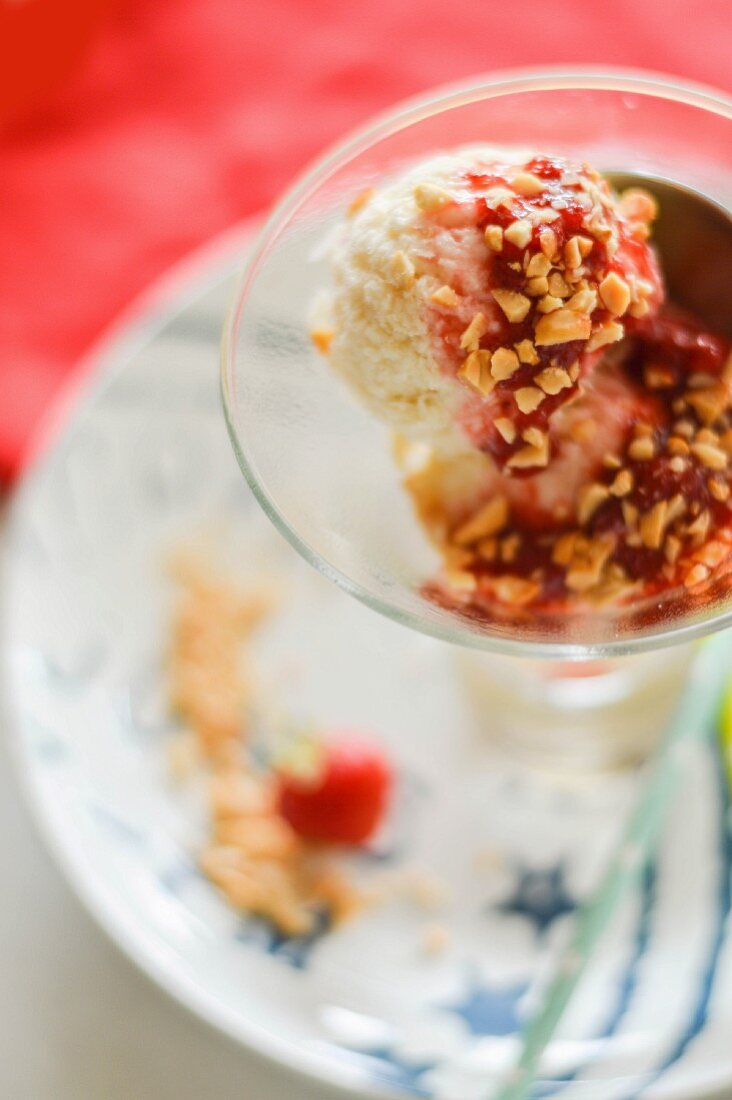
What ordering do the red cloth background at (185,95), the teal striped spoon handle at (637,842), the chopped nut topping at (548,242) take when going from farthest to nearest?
the red cloth background at (185,95), the teal striped spoon handle at (637,842), the chopped nut topping at (548,242)

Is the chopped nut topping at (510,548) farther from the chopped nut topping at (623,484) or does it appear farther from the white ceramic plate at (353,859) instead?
the white ceramic plate at (353,859)

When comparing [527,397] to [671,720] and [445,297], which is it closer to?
[445,297]

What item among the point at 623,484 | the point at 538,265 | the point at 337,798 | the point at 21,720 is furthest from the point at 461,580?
the point at 21,720

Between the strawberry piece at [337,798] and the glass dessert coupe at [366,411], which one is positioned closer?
the glass dessert coupe at [366,411]

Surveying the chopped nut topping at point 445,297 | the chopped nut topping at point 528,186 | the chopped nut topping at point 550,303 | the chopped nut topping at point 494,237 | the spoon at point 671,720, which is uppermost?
the chopped nut topping at point 528,186

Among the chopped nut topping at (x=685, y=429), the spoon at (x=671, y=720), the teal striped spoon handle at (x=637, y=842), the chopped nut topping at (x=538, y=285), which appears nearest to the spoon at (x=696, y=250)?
the spoon at (x=671, y=720)

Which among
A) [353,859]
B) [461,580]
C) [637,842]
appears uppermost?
[461,580]

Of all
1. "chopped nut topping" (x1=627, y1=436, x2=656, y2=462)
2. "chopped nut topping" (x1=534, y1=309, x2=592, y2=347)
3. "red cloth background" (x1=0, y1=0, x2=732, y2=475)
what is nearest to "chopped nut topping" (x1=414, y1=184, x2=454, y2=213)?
"chopped nut topping" (x1=534, y1=309, x2=592, y2=347)
